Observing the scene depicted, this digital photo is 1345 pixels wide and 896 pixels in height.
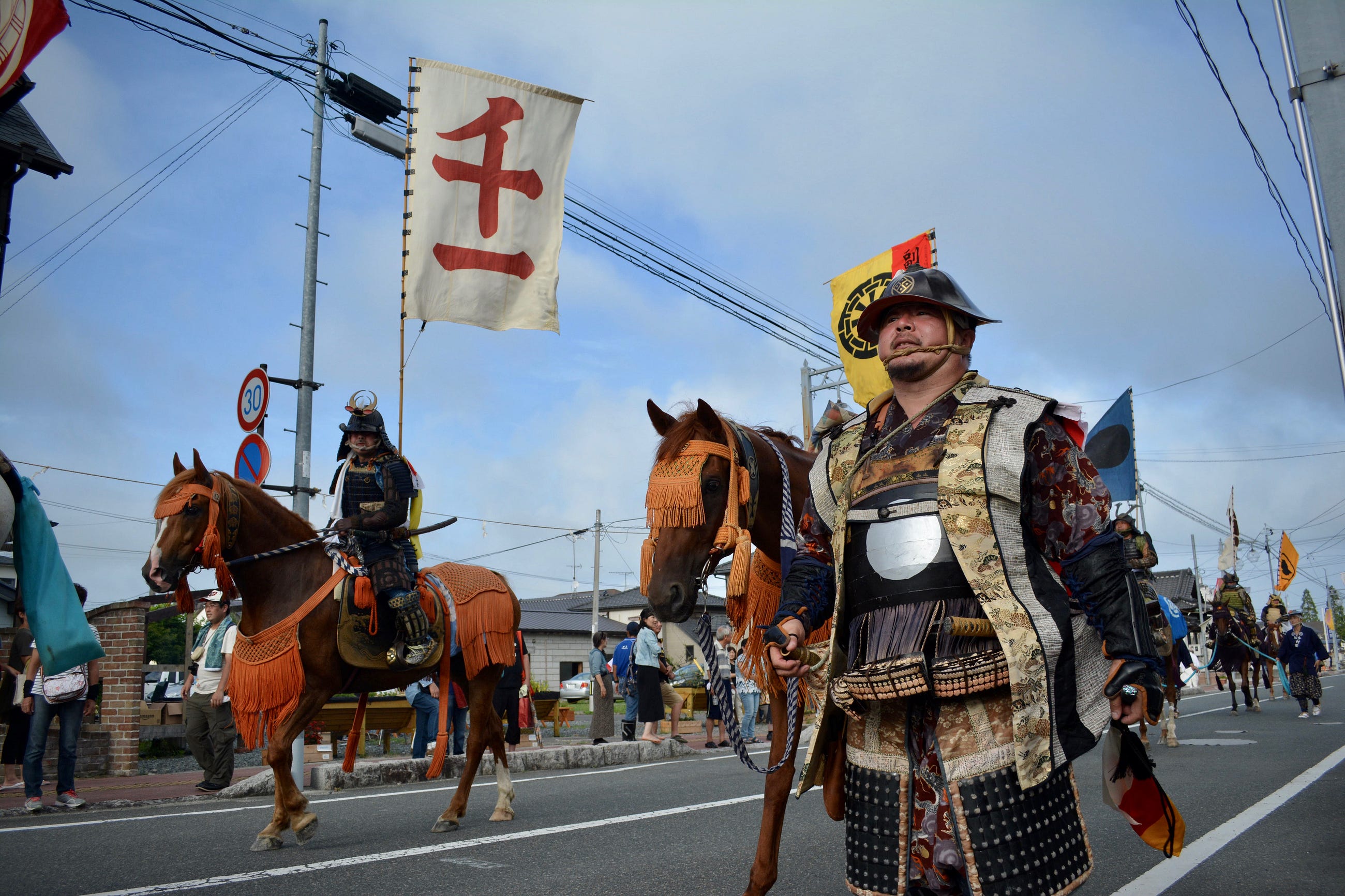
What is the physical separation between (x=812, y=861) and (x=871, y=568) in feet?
9.89

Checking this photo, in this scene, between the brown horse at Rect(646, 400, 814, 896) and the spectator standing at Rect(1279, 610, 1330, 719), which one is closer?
the brown horse at Rect(646, 400, 814, 896)

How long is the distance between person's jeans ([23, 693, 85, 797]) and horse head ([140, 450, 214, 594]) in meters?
3.17

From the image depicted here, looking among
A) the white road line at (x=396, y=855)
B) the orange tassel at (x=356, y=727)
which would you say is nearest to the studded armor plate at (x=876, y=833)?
the white road line at (x=396, y=855)

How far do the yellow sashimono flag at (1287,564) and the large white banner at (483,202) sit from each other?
28.5m

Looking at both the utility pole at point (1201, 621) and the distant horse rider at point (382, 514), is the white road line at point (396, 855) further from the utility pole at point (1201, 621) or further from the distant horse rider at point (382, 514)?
the utility pole at point (1201, 621)

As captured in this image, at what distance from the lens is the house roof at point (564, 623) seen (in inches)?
1906

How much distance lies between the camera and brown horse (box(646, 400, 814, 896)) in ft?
12.2

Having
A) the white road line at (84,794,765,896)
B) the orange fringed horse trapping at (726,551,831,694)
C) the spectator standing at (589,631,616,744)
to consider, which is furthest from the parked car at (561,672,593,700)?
the orange fringed horse trapping at (726,551,831,694)

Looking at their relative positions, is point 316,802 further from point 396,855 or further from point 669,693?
point 669,693

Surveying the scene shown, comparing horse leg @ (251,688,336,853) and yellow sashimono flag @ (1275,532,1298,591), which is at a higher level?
yellow sashimono flag @ (1275,532,1298,591)

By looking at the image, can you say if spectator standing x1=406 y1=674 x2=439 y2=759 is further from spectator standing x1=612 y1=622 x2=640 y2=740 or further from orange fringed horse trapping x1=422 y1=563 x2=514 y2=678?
orange fringed horse trapping x1=422 y1=563 x2=514 y2=678

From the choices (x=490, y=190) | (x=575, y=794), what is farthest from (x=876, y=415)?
(x=490, y=190)

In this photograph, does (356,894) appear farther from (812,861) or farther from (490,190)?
(490,190)

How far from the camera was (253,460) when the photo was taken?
9.48m
